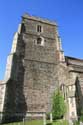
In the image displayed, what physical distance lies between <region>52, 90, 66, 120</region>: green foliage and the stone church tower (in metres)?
0.89

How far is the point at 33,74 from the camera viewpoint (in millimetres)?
32312

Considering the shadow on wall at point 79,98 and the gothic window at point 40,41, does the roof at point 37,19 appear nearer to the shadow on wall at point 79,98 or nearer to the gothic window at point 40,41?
the gothic window at point 40,41

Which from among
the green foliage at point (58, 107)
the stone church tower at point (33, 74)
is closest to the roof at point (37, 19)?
the stone church tower at point (33, 74)

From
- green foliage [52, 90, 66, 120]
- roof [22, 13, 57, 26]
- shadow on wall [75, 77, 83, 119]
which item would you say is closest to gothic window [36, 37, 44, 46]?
roof [22, 13, 57, 26]

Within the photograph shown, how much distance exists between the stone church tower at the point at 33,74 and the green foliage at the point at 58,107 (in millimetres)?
890

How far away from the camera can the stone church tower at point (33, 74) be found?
28.6 meters

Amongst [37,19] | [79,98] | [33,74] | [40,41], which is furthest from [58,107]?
[37,19]

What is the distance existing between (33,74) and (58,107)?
22.0 feet

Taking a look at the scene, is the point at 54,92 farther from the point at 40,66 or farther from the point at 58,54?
the point at 58,54

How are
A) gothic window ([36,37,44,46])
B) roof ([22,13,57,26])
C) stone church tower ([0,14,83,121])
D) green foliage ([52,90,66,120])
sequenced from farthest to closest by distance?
1. roof ([22,13,57,26])
2. gothic window ([36,37,44,46])
3. green foliage ([52,90,66,120])
4. stone church tower ([0,14,83,121])

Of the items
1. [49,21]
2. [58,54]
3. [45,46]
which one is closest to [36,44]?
[45,46]

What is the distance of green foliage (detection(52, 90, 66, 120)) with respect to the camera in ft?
95.9

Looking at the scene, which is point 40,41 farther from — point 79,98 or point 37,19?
point 79,98

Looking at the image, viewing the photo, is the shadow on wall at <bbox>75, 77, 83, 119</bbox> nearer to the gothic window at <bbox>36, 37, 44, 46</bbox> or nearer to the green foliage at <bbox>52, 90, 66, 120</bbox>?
the green foliage at <bbox>52, 90, 66, 120</bbox>
